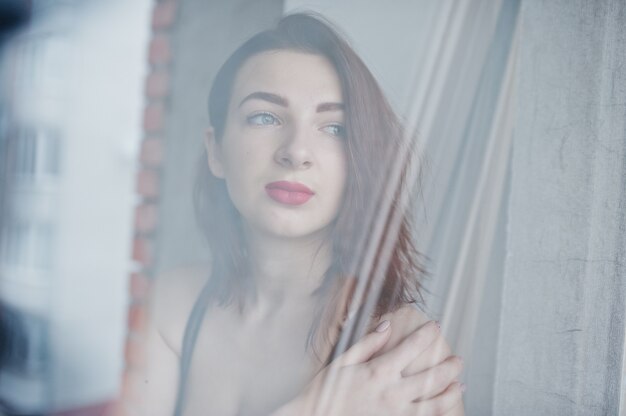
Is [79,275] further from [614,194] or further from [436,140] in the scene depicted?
[614,194]

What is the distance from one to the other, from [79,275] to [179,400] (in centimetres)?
31

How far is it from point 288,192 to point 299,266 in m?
0.16

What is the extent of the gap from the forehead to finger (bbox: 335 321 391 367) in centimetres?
44

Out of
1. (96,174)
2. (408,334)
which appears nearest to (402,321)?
(408,334)

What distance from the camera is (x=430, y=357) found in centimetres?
111

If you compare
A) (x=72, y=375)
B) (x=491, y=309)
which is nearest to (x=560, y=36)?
(x=491, y=309)

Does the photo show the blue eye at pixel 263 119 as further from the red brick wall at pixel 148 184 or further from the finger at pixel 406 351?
the finger at pixel 406 351

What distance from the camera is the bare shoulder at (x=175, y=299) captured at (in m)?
1.16

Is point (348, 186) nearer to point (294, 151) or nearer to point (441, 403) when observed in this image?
point (294, 151)

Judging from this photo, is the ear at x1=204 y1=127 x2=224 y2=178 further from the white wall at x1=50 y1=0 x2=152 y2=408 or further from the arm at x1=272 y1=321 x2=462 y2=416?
the arm at x1=272 y1=321 x2=462 y2=416

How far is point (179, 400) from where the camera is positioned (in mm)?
1150

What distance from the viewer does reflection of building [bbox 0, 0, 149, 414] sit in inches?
42.4

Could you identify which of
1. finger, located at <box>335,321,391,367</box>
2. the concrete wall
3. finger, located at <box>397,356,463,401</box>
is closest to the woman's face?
finger, located at <box>335,321,391,367</box>

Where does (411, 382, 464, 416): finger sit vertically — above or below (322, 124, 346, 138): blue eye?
below
